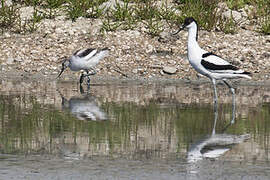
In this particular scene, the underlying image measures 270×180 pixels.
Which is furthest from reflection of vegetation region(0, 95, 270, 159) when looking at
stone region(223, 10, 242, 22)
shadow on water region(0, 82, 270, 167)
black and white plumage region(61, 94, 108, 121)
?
stone region(223, 10, 242, 22)

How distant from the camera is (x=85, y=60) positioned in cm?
1284

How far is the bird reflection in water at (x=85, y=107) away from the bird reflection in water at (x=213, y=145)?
66.4 inches

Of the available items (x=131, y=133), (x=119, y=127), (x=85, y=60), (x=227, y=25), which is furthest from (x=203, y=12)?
(x=131, y=133)

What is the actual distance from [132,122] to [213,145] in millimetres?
1591

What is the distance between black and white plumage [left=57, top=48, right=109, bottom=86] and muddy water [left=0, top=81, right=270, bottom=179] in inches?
28.1

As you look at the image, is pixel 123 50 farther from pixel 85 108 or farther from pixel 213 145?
pixel 213 145

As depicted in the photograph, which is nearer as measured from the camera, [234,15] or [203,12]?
[203,12]

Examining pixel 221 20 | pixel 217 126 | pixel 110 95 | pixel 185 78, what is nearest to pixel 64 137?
pixel 217 126

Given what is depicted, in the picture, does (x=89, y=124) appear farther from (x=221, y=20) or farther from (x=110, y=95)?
(x=221, y=20)

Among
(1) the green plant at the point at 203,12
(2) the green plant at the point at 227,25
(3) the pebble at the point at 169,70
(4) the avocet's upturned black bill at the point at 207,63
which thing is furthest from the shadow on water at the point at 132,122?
(1) the green plant at the point at 203,12

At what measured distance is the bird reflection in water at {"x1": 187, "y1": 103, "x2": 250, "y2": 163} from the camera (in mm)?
6945

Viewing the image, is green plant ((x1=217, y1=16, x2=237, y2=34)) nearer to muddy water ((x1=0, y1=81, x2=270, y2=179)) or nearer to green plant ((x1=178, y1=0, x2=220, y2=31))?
green plant ((x1=178, y1=0, x2=220, y2=31))

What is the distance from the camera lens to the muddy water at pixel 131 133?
6.31 metres

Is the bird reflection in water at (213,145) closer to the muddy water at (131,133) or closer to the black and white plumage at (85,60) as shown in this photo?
the muddy water at (131,133)
